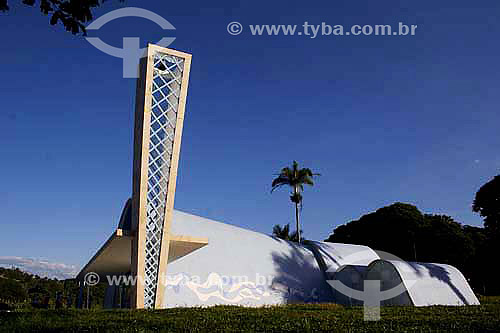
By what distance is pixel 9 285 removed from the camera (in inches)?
1451

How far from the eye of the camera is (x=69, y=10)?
5172 mm

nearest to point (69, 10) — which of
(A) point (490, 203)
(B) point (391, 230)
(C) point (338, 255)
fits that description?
(C) point (338, 255)

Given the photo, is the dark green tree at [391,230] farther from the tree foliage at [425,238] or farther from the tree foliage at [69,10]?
the tree foliage at [69,10]

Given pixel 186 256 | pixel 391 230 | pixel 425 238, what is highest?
pixel 391 230

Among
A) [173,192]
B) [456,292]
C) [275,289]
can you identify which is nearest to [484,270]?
[456,292]

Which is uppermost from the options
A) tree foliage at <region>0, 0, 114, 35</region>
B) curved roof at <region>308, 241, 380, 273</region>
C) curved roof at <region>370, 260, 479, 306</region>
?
tree foliage at <region>0, 0, 114, 35</region>

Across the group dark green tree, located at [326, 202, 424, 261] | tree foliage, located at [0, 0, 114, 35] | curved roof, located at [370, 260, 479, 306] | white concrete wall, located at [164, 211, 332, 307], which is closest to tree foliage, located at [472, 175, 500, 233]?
curved roof, located at [370, 260, 479, 306]

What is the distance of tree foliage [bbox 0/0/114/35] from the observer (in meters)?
5.02

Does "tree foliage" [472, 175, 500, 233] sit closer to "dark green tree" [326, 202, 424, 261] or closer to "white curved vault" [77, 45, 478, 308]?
"white curved vault" [77, 45, 478, 308]

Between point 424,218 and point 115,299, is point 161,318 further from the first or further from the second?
point 424,218

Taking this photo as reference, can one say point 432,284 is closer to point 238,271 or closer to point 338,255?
point 338,255

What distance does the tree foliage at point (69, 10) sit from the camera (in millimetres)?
5020

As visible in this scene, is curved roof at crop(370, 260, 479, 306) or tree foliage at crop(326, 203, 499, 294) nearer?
curved roof at crop(370, 260, 479, 306)

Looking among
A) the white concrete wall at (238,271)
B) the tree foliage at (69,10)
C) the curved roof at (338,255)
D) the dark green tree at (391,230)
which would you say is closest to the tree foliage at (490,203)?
the curved roof at (338,255)
